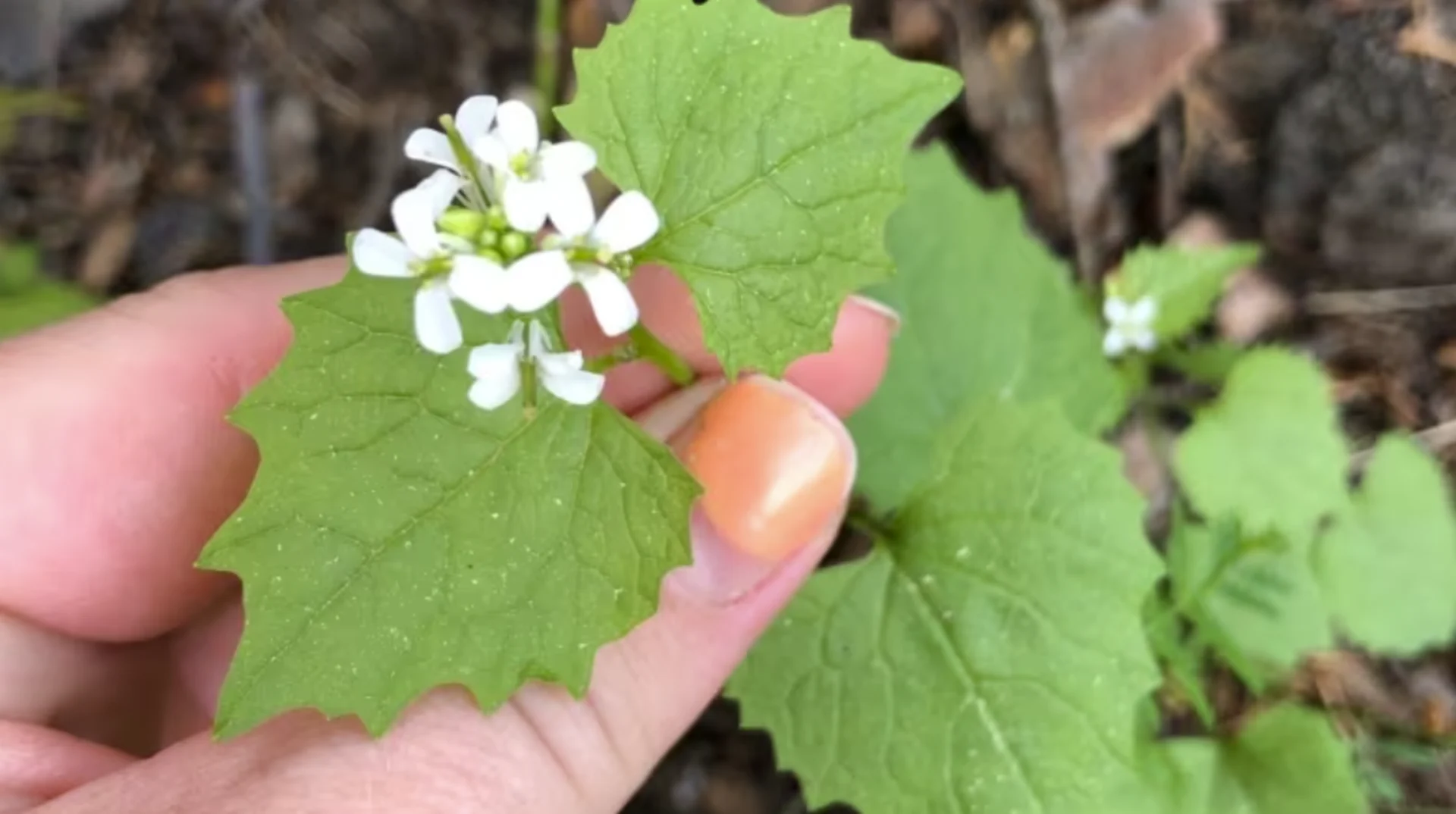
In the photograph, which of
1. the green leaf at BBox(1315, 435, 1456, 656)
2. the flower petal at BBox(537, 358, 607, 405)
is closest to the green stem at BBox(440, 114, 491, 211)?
the flower petal at BBox(537, 358, 607, 405)

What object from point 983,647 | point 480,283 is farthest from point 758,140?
point 983,647

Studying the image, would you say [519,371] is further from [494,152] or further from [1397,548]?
[1397,548]

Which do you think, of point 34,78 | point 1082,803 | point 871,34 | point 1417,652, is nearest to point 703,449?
point 1082,803

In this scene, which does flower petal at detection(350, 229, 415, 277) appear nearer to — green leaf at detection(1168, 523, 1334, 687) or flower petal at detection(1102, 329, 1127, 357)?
green leaf at detection(1168, 523, 1334, 687)

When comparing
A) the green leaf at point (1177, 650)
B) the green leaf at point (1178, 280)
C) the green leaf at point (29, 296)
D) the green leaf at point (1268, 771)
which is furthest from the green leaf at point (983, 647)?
the green leaf at point (29, 296)

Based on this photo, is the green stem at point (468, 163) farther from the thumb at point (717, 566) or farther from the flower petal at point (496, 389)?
the thumb at point (717, 566)

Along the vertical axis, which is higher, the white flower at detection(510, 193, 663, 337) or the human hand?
the white flower at detection(510, 193, 663, 337)
